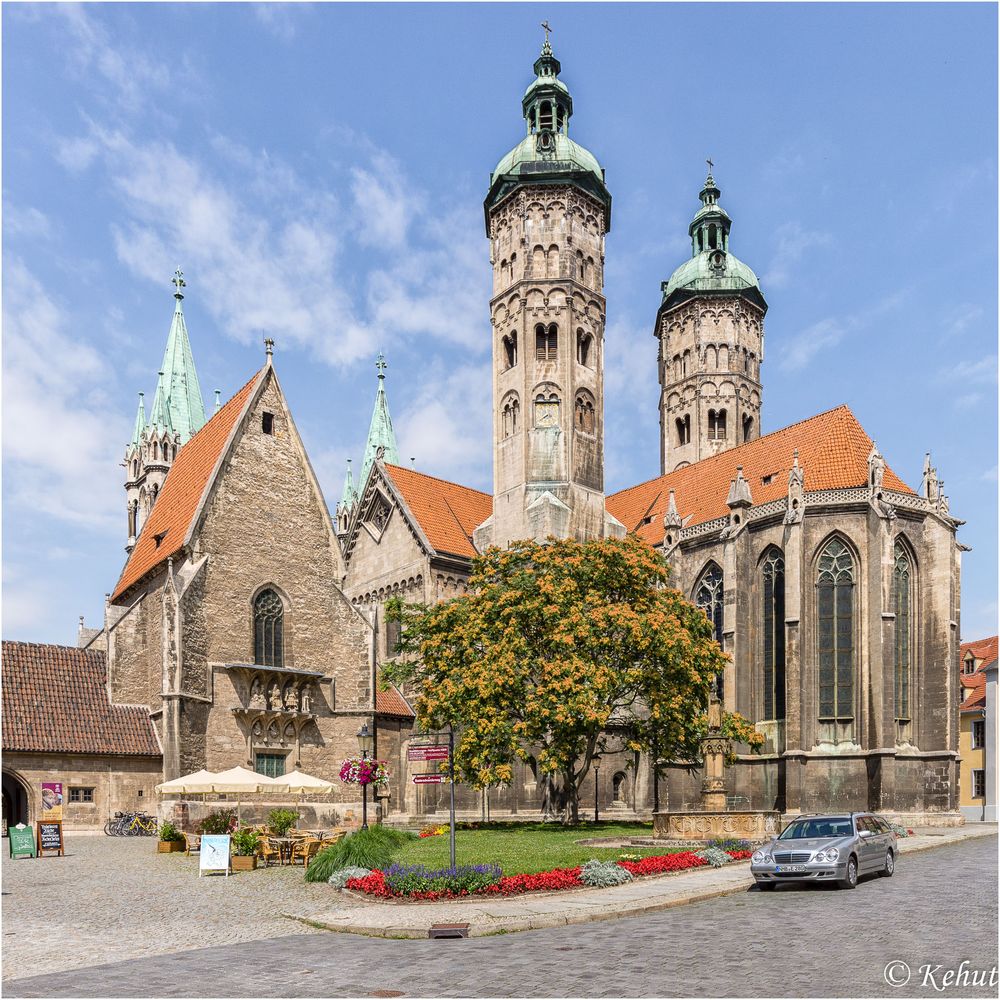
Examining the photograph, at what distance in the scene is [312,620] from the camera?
40406mm

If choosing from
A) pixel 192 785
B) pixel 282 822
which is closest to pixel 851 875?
pixel 282 822

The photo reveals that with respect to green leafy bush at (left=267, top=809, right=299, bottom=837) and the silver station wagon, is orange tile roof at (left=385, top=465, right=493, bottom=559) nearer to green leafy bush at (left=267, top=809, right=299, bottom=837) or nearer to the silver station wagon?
green leafy bush at (left=267, top=809, right=299, bottom=837)

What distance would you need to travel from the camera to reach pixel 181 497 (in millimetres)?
41688

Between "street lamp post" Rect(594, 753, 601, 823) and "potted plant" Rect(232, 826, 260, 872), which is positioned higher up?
"potted plant" Rect(232, 826, 260, 872)

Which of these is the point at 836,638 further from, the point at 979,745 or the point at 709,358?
the point at 709,358

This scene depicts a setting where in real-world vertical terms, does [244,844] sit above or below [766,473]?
below

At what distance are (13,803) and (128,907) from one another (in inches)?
798

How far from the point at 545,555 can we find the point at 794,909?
65.7ft

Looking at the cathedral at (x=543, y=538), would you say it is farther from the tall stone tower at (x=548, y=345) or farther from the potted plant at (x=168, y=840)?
the potted plant at (x=168, y=840)

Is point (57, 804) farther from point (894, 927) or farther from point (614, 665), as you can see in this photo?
point (894, 927)

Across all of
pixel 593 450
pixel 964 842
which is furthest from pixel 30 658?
pixel 964 842

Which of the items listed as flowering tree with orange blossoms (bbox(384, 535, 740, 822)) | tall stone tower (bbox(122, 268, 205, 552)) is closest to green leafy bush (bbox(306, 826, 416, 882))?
flowering tree with orange blossoms (bbox(384, 535, 740, 822))

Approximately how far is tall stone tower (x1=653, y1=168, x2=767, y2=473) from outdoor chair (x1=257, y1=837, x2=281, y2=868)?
4928cm

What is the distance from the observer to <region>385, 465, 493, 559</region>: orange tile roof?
5203cm
